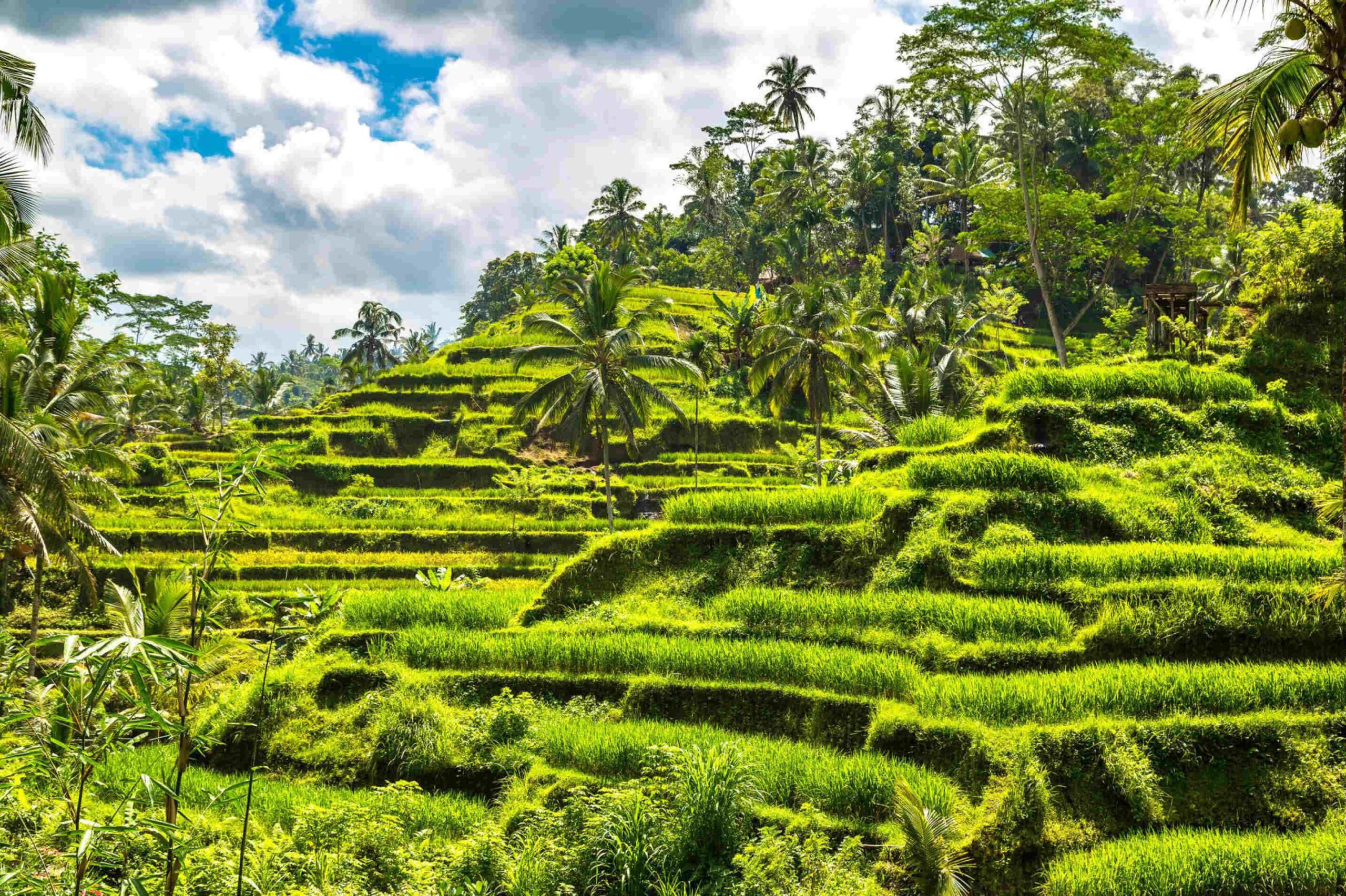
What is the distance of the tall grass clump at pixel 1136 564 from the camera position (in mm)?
9320

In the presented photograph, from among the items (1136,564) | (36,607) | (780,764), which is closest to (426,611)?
(780,764)

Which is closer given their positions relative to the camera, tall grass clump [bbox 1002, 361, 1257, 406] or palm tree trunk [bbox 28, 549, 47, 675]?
tall grass clump [bbox 1002, 361, 1257, 406]

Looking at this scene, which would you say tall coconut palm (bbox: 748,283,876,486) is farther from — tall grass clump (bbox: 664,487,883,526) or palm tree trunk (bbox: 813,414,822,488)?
tall grass clump (bbox: 664,487,883,526)

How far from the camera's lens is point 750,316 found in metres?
36.2

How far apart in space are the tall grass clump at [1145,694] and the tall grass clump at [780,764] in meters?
0.88

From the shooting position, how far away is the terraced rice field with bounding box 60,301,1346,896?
714cm

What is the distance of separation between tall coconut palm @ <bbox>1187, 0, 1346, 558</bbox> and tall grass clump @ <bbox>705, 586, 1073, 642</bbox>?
317cm

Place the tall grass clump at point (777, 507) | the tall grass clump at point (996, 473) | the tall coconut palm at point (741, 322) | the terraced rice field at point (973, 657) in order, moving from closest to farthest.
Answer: the terraced rice field at point (973, 657)
the tall grass clump at point (996, 473)
the tall grass clump at point (777, 507)
the tall coconut palm at point (741, 322)

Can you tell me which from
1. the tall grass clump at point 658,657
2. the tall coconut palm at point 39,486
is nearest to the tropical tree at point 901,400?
the tall grass clump at point 658,657

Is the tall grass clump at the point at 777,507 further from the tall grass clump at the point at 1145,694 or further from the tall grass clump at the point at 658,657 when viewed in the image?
the tall grass clump at the point at 1145,694

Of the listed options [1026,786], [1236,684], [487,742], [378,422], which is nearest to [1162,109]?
[1236,684]

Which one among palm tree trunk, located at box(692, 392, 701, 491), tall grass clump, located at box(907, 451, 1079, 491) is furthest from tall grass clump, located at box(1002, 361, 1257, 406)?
palm tree trunk, located at box(692, 392, 701, 491)

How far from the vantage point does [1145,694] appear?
25.8 ft

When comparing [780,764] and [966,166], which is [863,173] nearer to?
[966,166]
